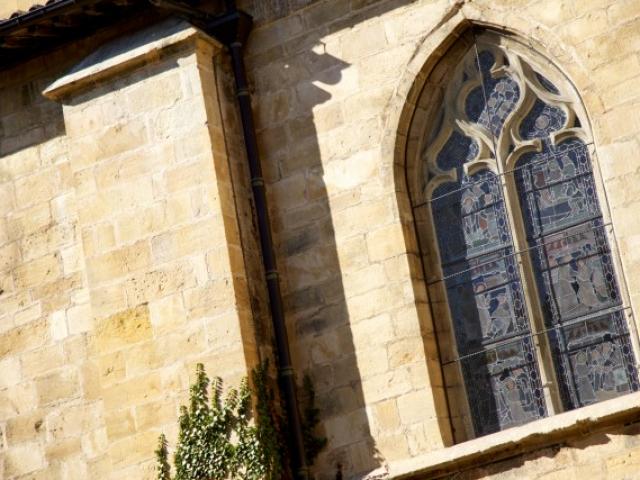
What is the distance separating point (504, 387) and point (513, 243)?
0.96 metres

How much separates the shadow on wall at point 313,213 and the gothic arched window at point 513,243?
0.60 m

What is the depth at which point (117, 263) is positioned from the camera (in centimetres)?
1267

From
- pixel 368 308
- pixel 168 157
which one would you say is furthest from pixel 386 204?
pixel 168 157

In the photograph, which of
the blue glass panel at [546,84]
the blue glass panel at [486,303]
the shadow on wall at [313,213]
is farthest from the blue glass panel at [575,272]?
the shadow on wall at [313,213]

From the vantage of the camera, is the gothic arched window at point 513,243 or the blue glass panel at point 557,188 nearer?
the gothic arched window at point 513,243

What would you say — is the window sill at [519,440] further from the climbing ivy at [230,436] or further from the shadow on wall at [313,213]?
the climbing ivy at [230,436]

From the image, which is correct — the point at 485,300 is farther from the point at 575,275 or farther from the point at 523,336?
the point at 575,275

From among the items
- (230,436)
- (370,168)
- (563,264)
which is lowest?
(230,436)

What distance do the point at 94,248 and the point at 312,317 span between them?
166cm

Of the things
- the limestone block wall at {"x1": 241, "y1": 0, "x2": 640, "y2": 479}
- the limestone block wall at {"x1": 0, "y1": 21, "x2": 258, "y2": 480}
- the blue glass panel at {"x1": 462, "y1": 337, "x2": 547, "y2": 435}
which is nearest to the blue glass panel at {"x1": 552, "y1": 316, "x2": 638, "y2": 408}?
the blue glass panel at {"x1": 462, "y1": 337, "x2": 547, "y2": 435}

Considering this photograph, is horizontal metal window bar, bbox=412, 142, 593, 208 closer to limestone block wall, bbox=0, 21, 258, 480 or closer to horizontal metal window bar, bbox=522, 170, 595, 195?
horizontal metal window bar, bbox=522, 170, 595, 195

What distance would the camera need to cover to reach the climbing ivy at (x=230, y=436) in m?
11.8

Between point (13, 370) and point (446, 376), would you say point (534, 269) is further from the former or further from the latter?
point (13, 370)

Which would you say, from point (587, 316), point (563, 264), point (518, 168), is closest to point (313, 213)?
point (518, 168)
